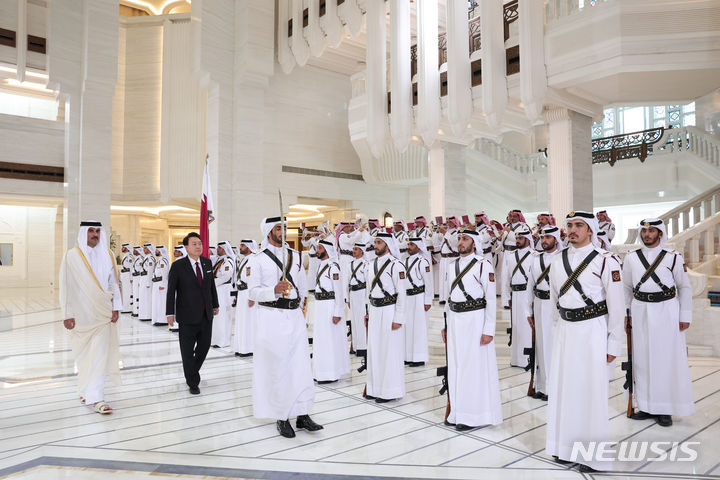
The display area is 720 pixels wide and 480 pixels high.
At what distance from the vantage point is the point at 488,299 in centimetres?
427

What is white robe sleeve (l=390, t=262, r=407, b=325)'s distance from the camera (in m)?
5.10

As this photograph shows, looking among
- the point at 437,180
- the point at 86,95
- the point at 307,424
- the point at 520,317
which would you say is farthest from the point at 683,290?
the point at 86,95

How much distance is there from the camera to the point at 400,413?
4.69m

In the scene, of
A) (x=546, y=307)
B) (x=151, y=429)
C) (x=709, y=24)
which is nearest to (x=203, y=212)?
(x=151, y=429)

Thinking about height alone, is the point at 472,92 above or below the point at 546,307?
above

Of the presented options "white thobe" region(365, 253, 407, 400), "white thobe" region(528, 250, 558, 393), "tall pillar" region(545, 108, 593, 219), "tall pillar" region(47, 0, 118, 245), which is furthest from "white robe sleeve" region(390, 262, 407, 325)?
"tall pillar" region(47, 0, 118, 245)

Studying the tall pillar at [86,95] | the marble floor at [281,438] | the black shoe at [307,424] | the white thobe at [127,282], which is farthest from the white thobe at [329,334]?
the tall pillar at [86,95]

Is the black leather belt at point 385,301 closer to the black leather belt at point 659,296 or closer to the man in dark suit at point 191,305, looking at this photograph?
the man in dark suit at point 191,305

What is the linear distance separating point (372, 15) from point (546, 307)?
11.0 meters

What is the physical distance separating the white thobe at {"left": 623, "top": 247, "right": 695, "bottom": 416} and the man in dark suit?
433 centimetres

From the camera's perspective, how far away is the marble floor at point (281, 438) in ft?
11.2

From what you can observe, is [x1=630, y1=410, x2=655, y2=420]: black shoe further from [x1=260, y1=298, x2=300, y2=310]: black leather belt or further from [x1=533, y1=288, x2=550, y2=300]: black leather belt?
[x1=260, y1=298, x2=300, y2=310]: black leather belt

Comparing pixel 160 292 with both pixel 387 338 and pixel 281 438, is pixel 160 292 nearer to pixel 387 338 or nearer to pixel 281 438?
pixel 387 338

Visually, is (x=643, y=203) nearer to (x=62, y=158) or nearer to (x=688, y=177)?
(x=688, y=177)
